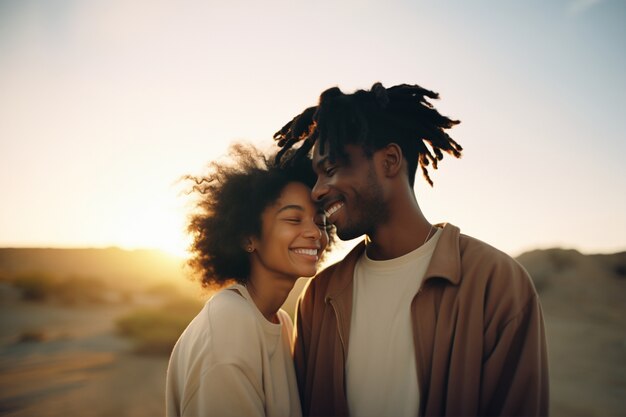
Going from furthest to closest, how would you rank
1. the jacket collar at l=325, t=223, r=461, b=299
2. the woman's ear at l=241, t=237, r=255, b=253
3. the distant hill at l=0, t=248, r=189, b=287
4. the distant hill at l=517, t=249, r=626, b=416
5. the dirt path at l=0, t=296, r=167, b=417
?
the distant hill at l=0, t=248, r=189, b=287 → the distant hill at l=517, t=249, r=626, b=416 → the dirt path at l=0, t=296, r=167, b=417 → the woman's ear at l=241, t=237, r=255, b=253 → the jacket collar at l=325, t=223, r=461, b=299

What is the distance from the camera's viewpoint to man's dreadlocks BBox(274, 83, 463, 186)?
9.88 feet

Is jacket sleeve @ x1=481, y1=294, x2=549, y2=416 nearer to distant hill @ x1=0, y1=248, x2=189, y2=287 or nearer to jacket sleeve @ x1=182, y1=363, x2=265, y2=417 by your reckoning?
jacket sleeve @ x1=182, y1=363, x2=265, y2=417

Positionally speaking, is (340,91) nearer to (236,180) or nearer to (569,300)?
(236,180)

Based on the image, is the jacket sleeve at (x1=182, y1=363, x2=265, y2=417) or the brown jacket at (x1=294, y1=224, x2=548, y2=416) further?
the jacket sleeve at (x1=182, y1=363, x2=265, y2=417)

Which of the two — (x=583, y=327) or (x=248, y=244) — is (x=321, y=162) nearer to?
(x=248, y=244)

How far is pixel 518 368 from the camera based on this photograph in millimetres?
2109

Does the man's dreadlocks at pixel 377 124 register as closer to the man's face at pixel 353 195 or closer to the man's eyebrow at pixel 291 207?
the man's face at pixel 353 195

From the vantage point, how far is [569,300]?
841 inches

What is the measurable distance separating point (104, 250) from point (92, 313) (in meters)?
33.5

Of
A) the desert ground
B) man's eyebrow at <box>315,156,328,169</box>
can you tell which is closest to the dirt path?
the desert ground

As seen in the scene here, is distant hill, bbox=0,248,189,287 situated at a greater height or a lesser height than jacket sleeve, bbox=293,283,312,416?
lesser

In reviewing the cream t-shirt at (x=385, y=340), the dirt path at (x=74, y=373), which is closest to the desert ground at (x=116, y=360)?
the dirt path at (x=74, y=373)

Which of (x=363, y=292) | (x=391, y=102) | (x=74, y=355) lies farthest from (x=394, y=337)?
(x=74, y=355)

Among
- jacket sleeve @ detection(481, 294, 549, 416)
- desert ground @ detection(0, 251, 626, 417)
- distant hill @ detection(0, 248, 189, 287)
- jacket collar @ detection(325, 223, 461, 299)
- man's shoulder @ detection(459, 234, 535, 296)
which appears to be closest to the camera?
jacket sleeve @ detection(481, 294, 549, 416)
